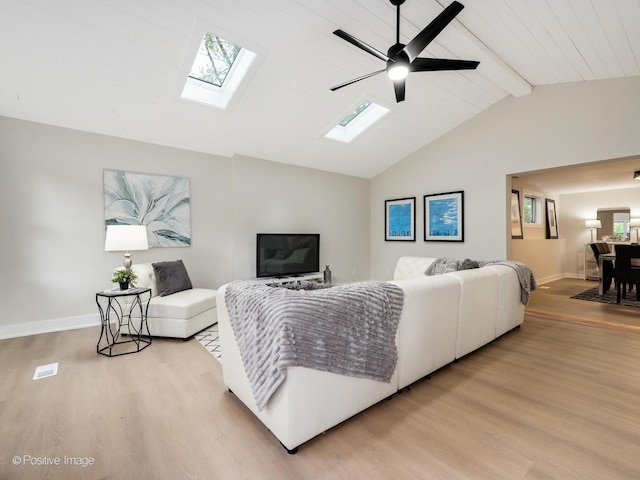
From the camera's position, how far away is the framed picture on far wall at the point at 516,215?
5.95 metres

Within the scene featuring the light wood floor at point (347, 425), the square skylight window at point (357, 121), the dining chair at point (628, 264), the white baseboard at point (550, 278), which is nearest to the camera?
the light wood floor at point (347, 425)

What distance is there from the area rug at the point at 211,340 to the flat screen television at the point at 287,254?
1.40 meters

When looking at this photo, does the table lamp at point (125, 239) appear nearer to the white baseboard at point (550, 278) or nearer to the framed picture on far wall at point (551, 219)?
the white baseboard at point (550, 278)

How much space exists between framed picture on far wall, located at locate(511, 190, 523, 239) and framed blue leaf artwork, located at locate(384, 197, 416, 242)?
2039 mm

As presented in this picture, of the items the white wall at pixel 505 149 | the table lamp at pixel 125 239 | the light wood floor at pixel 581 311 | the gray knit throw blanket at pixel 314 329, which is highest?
the white wall at pixel 505 149

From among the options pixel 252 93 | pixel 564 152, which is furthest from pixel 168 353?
pixel 564 152

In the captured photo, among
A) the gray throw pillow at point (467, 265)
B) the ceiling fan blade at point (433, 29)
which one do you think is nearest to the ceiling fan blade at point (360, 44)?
the ceiling fan blade at point (433, 29)

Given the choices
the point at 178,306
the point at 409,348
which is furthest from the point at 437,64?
the point at 178,306

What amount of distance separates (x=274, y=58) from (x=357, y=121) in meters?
2.10

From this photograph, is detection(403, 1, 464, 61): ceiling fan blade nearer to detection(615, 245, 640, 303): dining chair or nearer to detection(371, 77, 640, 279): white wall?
detection(371, 77, 640, 279): white wall

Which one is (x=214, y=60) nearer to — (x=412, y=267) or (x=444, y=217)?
(x=412, y=267)

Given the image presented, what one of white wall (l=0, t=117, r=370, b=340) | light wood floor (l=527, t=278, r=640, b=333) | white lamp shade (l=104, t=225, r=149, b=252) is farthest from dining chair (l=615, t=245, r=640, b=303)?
white lamp shade (l=104, t=225, r=149, b=252)

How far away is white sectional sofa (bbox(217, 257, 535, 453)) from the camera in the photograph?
1588mm

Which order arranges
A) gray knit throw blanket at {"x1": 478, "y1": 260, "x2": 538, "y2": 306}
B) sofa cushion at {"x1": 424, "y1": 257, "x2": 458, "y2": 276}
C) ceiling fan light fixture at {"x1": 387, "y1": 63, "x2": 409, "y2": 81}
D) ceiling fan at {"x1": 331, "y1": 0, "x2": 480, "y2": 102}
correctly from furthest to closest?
1. sofa cushion at {"x1": 424, "y1": 257, "x2": 458, "y2": 276}
2. gray knit throw blanket at {"x1": 478, "y1": 260, "x2": 538, "y2": 306}
3. ceiling fan light fixture at {"x1": 387, "y1": 63, "x2": 409, "y2": 81}
4. ceiling fan at {"x1": 331, "y1": 0, "x2": 480, "y2": 102}
